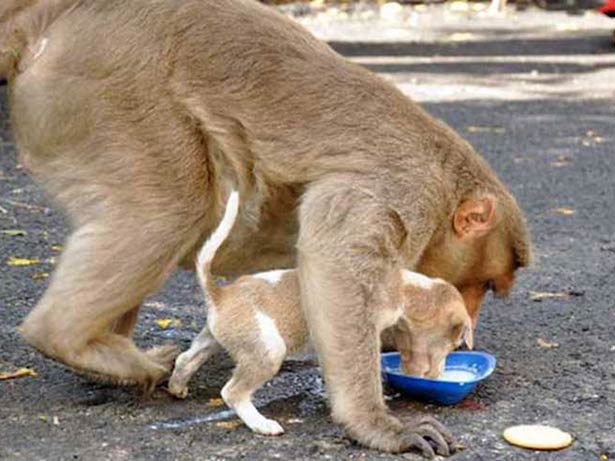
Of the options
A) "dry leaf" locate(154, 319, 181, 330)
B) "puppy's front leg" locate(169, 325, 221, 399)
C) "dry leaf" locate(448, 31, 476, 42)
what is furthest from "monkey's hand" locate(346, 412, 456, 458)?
"dry leaf" locate(448, 31, 476, 42)

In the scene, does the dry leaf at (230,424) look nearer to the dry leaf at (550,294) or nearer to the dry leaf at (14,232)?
the dry leaf at (550,294)

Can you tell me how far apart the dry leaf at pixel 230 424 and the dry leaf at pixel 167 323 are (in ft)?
3.87

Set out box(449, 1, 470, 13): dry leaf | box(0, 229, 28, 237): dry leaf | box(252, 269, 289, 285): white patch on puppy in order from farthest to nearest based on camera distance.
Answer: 1. box(449, 1, 470, 13): dry leaf
2. box(0, 229, 28, 237): dry leaf
3. box(252, 269, 289, 285): white patch on puppy

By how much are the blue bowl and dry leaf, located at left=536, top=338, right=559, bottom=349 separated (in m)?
0.50

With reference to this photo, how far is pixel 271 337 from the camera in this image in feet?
14.0

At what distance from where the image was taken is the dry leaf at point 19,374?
4828 millimetres

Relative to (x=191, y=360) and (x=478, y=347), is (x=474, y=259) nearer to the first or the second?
(x=478, y=347)

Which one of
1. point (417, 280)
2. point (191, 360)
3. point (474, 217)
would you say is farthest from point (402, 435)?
point (474, 217)

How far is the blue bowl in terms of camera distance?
4.54 metres

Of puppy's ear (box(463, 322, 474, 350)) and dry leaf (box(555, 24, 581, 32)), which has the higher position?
puppy's ear (box(463, 322, 474, 350))

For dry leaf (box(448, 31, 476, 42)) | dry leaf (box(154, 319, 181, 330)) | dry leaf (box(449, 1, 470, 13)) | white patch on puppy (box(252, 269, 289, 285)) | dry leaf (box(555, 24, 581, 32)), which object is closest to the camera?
white patch on puppy (box(252, 269, 289, 285))

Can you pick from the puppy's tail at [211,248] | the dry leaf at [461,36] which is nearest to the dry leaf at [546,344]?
the puppy's tail at [211,248]

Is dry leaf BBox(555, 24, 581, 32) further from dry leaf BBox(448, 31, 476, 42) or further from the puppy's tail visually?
the puppy's tail

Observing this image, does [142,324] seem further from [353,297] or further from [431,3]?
[431,3]
